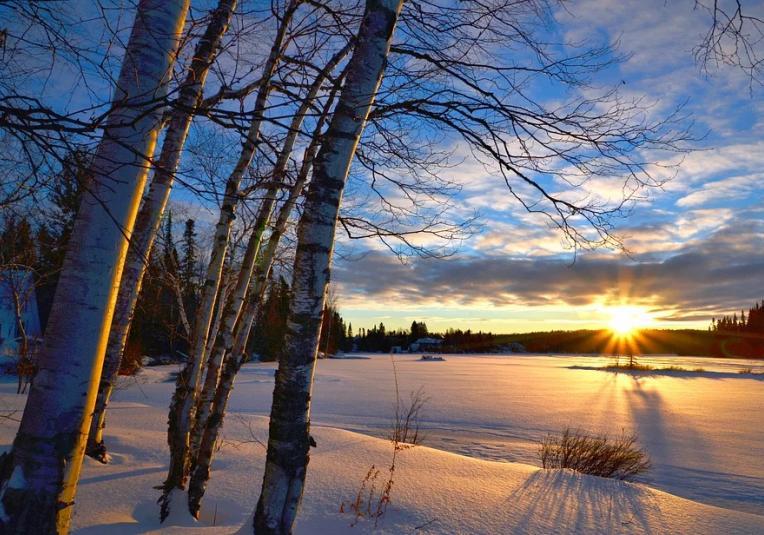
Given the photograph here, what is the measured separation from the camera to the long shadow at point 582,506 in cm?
351

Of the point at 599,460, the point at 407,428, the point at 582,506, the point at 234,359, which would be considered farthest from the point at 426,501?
the point at 599,460

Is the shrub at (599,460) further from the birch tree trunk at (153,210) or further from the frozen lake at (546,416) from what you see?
the birch tree trunk at (153,210)

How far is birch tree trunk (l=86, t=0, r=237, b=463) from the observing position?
11.5 ft

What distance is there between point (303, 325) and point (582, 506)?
316 cm

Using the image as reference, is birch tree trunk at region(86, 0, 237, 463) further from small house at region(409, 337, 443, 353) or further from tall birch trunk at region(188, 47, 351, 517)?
small house at region(409, 337, 443, 353)

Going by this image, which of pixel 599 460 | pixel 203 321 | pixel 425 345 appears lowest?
pixel 599 460

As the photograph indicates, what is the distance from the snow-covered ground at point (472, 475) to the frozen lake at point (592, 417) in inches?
1.9

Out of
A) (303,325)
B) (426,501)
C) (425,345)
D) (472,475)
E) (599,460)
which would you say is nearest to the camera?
(303,325)

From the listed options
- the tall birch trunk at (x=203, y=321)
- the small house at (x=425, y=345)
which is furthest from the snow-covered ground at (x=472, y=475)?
the small house at (x=425, y=345)

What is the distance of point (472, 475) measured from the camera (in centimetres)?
462

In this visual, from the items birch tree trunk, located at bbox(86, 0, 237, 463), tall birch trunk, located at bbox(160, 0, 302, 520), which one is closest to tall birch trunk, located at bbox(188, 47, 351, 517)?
Answer: tall birch trunk, located at bbox(160, 0, 302, 520)

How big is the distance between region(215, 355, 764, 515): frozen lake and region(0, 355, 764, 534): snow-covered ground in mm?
47

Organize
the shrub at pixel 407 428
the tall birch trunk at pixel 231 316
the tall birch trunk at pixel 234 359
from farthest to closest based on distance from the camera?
the shrub at pixel 407 428 → the tall birch trunk at pixel 231 316 → the tall birch trunk at pixel 234 359

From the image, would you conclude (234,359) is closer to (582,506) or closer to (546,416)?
(582,506)
